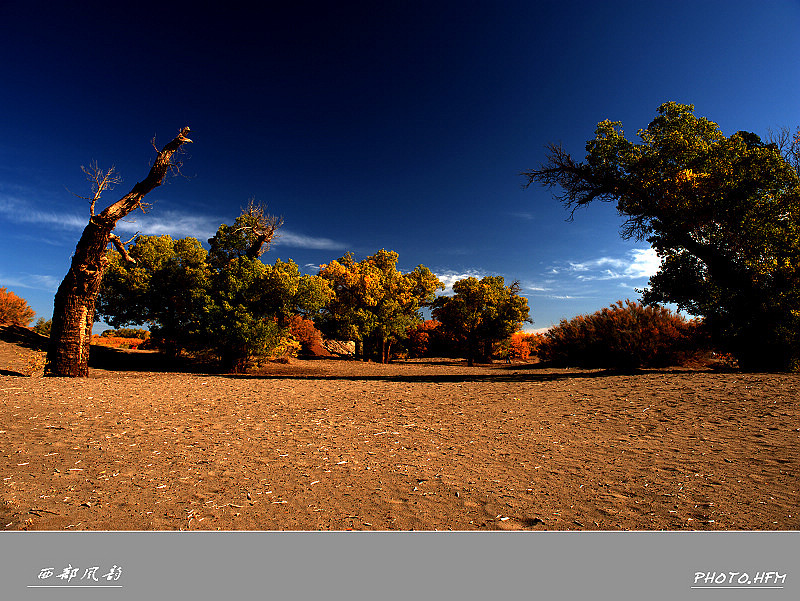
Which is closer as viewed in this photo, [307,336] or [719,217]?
[719,217]

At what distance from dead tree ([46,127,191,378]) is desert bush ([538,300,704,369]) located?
1848 centimetres

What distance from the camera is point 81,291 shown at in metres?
10.5

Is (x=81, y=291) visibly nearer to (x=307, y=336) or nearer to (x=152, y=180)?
(x=152, y=180)

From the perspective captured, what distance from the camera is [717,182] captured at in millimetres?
10695

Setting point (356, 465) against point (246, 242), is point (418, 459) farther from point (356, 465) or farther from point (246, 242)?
point (246, 242)

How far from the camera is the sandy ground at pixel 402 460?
2879 millimetres

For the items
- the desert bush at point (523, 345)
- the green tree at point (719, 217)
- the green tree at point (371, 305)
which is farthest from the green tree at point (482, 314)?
the green tree at point (719, 217)

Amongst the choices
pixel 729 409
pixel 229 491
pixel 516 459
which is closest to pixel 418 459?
pixel 516 459

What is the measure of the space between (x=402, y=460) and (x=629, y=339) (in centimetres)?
1543

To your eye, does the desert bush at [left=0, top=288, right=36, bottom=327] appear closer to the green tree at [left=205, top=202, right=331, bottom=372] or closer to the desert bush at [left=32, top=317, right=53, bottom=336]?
the desert bush at [left=32, top=317, right=53, bottom=336]

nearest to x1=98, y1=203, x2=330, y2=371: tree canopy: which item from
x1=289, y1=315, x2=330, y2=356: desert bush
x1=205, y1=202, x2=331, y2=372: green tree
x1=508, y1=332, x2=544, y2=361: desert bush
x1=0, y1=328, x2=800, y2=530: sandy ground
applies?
x1=205, y1=202, x2=331, y2=372: green tree

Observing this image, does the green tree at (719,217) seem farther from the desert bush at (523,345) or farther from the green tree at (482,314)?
the desert bush at (523,345)

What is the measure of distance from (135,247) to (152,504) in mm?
18478

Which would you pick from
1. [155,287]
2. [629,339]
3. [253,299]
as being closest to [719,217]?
[629,339]
